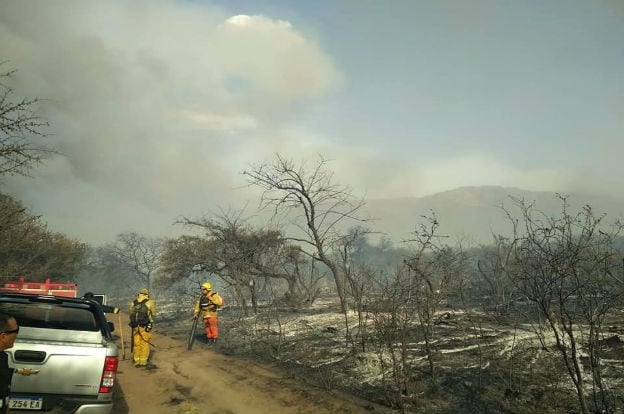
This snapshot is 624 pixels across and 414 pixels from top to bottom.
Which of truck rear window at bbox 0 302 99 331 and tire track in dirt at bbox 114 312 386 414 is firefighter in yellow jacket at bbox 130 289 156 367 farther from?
truck rear window at bbox 0 302 99 331

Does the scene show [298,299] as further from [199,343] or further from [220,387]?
[220,387]

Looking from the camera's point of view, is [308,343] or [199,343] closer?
[308,343]

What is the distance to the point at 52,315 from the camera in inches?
203

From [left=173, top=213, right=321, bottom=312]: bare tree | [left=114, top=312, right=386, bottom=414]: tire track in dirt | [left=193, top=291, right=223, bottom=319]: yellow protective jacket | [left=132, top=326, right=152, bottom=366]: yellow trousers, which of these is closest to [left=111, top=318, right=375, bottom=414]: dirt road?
[left=114, top=312, right=386, bottom=414]: tire track in dirt

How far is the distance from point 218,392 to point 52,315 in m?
3.50

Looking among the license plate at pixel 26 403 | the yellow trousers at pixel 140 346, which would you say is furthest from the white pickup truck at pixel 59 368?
the yellow trousers at pixel 140 346

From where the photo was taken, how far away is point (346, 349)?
1037 centimetres

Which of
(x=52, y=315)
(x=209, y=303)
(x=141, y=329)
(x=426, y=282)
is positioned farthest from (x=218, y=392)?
(x=209, y=303)

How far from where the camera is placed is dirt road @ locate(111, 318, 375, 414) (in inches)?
258

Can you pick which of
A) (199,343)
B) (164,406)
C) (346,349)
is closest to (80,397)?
(164,406)

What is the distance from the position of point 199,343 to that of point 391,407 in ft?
29.0

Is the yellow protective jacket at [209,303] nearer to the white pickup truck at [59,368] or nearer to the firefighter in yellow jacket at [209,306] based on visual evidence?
the firefighter in yellow jacket at [209,306]

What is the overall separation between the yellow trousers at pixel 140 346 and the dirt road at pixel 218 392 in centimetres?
28

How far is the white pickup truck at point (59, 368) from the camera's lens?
448cm
